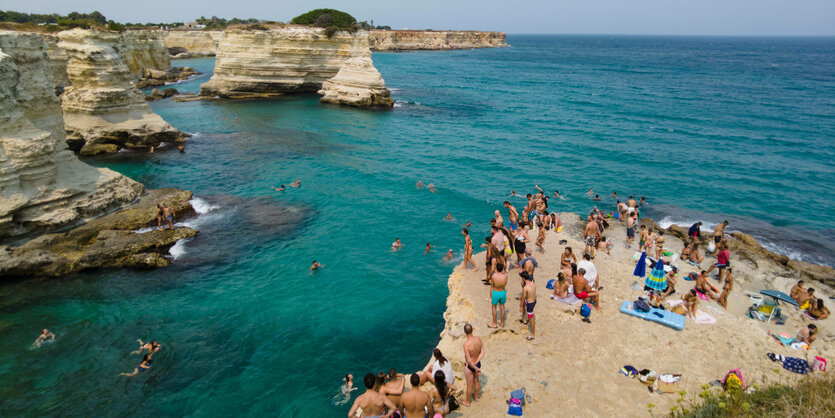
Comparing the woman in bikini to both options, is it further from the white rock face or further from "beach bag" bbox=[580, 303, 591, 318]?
the white rock face

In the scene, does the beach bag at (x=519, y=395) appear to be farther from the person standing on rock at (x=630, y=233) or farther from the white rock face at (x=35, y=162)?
the white rock face at (x=35, y=162)

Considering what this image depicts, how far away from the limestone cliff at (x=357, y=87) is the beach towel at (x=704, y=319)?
4282 cm

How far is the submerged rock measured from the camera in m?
16.0

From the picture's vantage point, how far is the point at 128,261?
1692 cm

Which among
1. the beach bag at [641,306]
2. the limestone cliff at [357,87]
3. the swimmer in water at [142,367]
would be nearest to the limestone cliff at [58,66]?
the limestone cliff at [357,87]

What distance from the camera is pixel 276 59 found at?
168 feet

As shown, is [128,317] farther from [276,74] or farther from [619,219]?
[276,74]

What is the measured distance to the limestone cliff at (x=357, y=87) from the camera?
4933cm

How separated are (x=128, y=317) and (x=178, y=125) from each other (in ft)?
103

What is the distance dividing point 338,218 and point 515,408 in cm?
1540

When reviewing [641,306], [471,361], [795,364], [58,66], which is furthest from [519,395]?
[58,66]

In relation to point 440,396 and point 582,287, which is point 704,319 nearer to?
point 582,287

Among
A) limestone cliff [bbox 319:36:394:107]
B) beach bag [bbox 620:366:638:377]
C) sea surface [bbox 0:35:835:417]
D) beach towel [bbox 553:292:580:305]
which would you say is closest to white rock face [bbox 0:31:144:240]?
sea surface [bbox 0:35:835:417]

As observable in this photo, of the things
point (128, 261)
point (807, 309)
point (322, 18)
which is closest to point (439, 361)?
point (807, 309)
